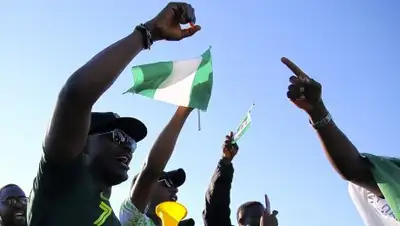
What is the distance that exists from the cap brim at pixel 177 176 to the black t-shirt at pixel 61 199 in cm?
295

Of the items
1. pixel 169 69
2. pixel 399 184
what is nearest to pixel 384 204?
pixel 399 184

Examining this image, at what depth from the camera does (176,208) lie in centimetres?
535

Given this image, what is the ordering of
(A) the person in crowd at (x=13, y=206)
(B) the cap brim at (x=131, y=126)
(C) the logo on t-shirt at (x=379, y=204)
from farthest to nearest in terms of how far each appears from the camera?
(A) the person in crowd at (x=13, y=206)
(B) the cap brim at (x=131, y=126)
(C) the logo on t-shirt at (x=379, y=204)

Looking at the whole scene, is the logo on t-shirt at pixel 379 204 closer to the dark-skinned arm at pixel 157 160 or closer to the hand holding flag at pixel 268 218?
the dark-skinned arm at pixel 157 160

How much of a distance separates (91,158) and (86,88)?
2.05 ft

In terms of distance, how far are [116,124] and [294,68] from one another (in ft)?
3.87

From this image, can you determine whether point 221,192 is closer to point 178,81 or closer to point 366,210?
point 178,81

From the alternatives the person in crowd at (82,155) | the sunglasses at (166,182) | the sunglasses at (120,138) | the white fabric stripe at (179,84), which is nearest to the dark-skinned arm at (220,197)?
the sunglasses at (166,182)

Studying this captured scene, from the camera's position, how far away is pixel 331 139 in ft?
11.6

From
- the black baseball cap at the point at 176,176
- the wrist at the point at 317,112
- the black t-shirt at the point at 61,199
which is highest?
the black baseball cap at the point at 176,176

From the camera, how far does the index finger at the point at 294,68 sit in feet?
11.9

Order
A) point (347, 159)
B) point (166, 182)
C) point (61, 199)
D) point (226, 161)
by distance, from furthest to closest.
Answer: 1. point (226, 161)
2. point (166, 182)
3. point (347, 159)
4. point (61, 199)

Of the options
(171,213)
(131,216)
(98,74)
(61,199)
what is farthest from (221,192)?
(98,74)

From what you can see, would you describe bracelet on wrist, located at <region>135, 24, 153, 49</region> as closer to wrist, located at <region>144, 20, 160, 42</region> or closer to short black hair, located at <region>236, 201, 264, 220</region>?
wrist, located at <region>144, 20, 160, 42</region>
